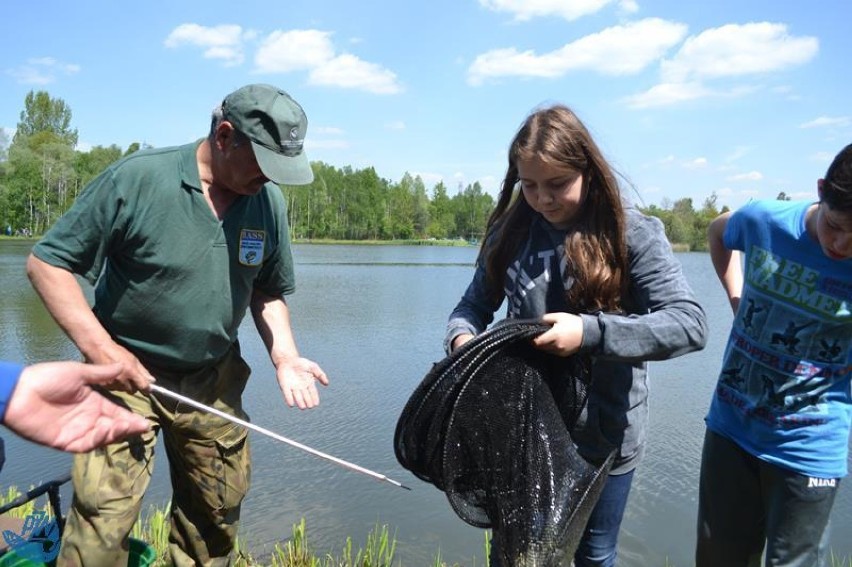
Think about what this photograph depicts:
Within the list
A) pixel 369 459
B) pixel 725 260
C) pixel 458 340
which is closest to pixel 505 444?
pixel 458 340

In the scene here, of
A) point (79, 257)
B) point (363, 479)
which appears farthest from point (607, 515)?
point (363, 479)

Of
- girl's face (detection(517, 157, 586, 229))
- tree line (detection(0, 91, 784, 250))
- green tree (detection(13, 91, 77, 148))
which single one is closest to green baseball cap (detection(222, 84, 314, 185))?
girl's face (detection(517, 157, 586, 229))

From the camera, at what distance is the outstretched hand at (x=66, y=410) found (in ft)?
5.52

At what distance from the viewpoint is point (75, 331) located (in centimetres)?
258

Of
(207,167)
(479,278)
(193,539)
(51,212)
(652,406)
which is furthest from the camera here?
(51,212)

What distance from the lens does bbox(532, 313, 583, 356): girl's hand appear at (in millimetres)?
2062

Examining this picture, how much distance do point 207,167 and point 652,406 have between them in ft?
25.2

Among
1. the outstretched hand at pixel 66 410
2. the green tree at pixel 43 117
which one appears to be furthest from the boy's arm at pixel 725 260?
the green tree at pixel 43 117

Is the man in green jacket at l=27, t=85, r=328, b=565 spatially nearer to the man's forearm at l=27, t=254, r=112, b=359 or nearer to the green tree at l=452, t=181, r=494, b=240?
the man's forearm at l=27, t=254, r=112, b=359

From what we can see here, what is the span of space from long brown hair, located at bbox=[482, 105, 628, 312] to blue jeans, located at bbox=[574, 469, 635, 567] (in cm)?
67

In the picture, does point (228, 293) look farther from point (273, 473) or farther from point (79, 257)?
point (273, 473)

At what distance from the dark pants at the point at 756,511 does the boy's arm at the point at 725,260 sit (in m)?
0.66

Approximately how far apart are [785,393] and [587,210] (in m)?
0.96

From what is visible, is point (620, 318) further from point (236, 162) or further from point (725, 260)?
point (236, 162)
